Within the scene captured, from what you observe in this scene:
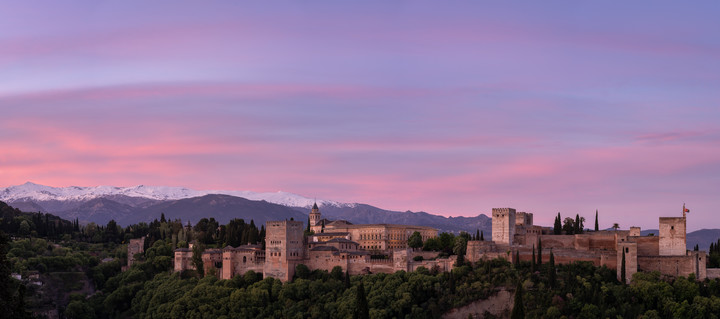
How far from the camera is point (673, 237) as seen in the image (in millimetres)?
70875

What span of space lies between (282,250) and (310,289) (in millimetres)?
5866

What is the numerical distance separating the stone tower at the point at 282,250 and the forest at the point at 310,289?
3.55ft

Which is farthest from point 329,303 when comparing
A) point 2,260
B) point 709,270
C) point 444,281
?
point 2,260

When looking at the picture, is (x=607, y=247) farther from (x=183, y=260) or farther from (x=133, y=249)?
(x=133, y=249)

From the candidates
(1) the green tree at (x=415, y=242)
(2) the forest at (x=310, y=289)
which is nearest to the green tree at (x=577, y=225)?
(2) the forest at (x=310, y=289)

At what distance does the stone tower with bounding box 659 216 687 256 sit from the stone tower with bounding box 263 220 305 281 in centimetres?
3342

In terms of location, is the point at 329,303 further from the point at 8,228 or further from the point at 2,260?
the point at 8,228

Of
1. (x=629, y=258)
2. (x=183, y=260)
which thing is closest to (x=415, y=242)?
(x=183, y=260)

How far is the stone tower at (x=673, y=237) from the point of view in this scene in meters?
70.6

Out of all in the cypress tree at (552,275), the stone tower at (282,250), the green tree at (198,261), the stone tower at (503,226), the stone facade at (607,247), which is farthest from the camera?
the green tree at (198,261)

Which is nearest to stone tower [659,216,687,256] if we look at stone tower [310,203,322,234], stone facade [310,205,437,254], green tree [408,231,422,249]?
green tree [408,231,422,249]

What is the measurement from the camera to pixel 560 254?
73625 mm

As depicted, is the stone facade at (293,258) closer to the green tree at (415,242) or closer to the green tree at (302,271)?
the green tree at (302,271)

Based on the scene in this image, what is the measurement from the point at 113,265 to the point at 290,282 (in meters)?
30.4
